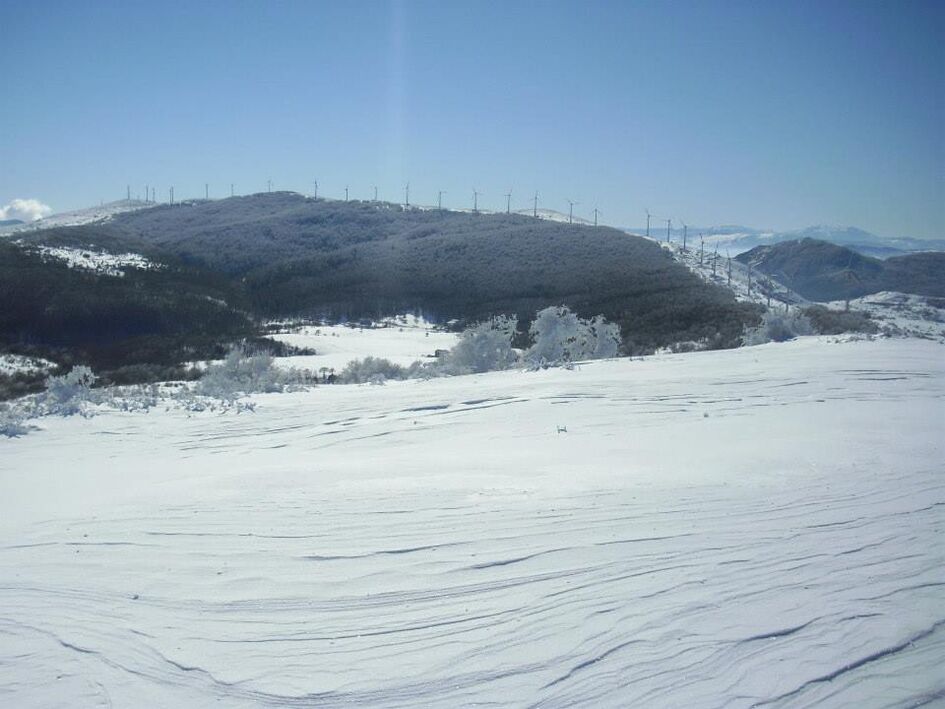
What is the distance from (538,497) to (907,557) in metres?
3.13

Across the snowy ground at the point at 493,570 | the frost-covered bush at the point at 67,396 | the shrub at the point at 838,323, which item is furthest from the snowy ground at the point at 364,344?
the snowy ground at the point at 493,570

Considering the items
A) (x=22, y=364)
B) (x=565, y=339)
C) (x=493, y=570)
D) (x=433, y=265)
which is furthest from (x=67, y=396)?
(x=433, y=265)

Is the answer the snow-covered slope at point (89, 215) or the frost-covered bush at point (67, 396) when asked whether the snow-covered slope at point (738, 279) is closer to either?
the frost-covered bush at point (67, 396)

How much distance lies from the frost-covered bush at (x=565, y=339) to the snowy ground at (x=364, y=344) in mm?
7130

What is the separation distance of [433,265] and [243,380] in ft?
228

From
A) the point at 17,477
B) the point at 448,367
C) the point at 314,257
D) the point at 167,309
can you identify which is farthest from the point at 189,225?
the point at 17,477

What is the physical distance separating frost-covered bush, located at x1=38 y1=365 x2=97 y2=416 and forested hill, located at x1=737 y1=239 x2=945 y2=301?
5560cm

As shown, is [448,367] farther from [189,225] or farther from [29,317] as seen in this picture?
[189,225]

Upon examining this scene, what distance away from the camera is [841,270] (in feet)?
271

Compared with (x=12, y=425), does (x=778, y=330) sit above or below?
above

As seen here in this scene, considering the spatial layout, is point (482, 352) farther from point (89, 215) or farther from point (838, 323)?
point (89, 215)

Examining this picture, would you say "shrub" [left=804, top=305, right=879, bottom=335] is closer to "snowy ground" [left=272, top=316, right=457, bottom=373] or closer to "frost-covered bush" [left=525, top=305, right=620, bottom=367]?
"frost-covered bush" [left=525, top=305, right=620, bottom=367]

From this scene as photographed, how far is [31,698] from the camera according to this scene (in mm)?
3877

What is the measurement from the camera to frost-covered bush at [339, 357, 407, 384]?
60.5 ft
